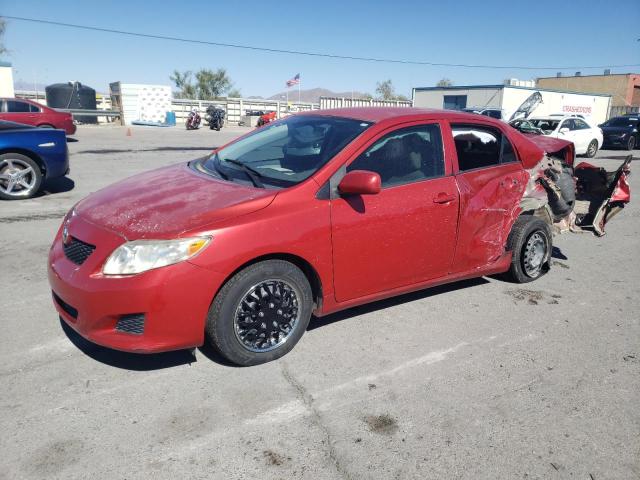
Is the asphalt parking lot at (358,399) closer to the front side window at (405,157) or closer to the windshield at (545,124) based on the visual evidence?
the front side window at (405,157)

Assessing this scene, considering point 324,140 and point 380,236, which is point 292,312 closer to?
point 380,236

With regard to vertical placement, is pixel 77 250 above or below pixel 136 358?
above

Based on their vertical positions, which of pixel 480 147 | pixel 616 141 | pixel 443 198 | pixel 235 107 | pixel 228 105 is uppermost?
pixel 228 105

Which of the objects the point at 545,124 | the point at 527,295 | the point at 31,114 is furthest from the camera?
the point at 545,124

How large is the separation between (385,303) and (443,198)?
110 centimetres

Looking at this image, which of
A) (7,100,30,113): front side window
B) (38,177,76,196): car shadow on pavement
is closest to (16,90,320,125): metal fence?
(7,100,30,113): front side window

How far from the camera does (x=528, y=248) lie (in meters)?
4.96

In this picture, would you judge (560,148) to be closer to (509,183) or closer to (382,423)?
(509,183)

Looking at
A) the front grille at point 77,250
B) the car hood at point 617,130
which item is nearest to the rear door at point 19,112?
the front grille at point 77,250

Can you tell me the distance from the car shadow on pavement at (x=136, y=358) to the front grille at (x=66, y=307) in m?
0.40

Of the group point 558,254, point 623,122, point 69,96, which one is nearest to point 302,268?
point 558,254

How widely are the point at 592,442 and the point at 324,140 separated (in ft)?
8.52

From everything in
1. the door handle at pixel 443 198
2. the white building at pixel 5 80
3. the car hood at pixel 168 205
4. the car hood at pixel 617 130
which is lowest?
the car hood at pixel 617 130

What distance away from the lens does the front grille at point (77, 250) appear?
10.2 feet
